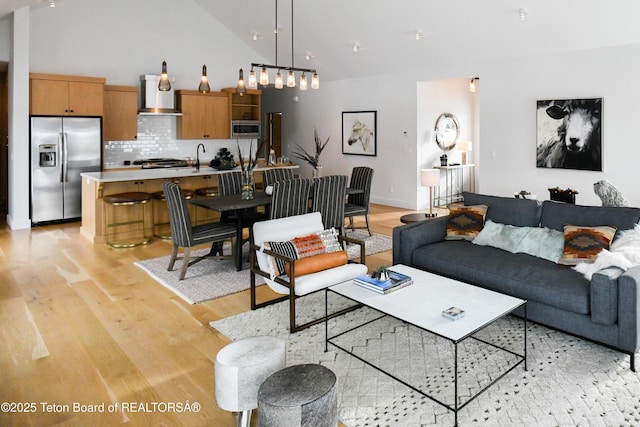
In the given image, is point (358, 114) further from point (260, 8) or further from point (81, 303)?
point (81, 303)

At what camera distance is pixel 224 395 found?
92.7 inches

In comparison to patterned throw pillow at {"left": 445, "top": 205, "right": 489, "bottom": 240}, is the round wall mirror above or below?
above

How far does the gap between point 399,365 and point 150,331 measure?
6.06 ft

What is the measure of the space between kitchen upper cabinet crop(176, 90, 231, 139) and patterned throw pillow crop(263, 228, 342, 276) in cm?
608

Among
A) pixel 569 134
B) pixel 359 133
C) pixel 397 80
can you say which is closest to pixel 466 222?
pixel 569 134

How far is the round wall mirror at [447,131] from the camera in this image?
9367 millimetres

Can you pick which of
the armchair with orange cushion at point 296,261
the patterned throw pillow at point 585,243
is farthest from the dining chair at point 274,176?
the patterned throw pillow at point 585,243

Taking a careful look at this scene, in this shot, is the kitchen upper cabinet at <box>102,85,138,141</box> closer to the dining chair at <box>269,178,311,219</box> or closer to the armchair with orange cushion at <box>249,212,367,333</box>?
the dining chair at <box>269,178,311,219</box>

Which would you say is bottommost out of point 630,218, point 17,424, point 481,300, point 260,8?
point 17,424

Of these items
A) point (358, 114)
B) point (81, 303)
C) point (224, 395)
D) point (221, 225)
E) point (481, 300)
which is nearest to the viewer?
point (224, 395)

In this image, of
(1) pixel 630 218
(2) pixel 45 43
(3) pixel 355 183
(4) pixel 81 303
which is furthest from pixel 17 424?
(2) pixel 45 43

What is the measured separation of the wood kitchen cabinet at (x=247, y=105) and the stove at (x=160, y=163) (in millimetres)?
1626

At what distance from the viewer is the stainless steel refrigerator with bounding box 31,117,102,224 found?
7.39 metres

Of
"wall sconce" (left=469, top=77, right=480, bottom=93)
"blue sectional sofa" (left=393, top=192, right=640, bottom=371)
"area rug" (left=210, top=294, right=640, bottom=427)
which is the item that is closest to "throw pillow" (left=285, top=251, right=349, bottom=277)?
"area rug" (left=210, top=294, right=640, bottom=427)
